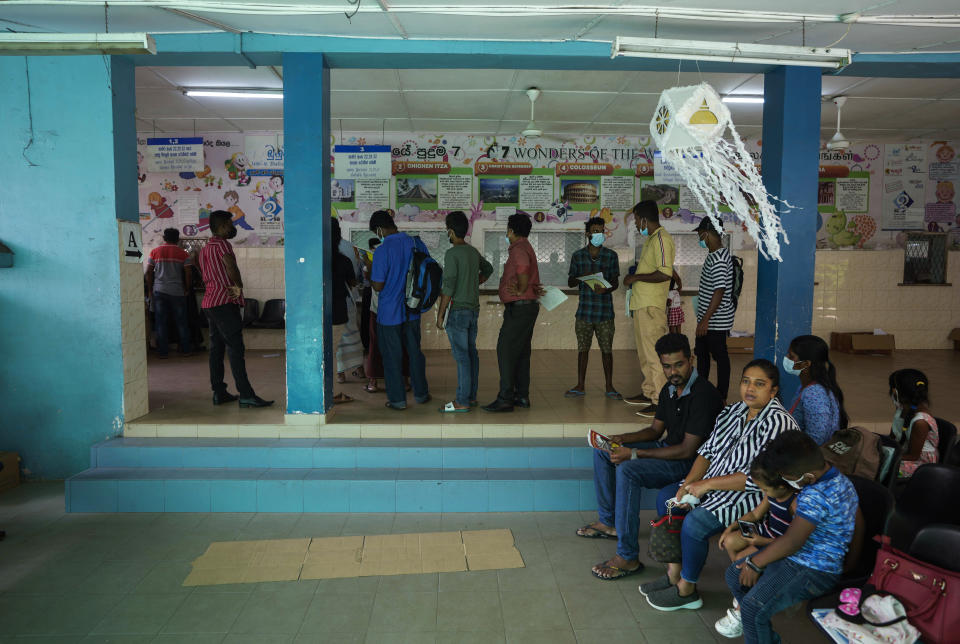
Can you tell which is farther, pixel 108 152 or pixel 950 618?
pixel 108 152

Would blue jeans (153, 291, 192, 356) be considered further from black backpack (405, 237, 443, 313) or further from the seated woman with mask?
the seated woman with mask

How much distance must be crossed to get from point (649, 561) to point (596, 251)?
2875mm

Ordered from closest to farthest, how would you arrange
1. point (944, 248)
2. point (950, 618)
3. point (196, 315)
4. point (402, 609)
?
point (950, 618), point (402, 609), point (196, 315), point (944, 248)

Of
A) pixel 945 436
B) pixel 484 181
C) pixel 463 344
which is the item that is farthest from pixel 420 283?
pixel 484 181

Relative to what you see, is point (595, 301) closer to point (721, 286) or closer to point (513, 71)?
point (721, 286)

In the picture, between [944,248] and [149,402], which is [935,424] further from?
[944,248]

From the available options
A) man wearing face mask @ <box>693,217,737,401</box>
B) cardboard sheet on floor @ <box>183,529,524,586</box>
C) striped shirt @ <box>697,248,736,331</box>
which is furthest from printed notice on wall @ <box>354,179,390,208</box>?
cardboard sheet on floor @ <box>183,529,524,586</box>

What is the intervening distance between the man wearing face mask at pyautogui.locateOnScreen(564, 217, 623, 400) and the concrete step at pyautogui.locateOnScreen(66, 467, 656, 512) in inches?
62.6

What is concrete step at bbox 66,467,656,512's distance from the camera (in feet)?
13.4

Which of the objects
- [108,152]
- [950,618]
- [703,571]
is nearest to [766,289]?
[703,571]

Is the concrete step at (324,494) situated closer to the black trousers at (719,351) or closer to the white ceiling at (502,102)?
the black trousers at (719,351)

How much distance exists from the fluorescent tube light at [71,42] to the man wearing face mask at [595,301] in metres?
3.51

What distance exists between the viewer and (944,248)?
8977mm

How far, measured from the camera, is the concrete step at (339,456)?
14.2 ft
